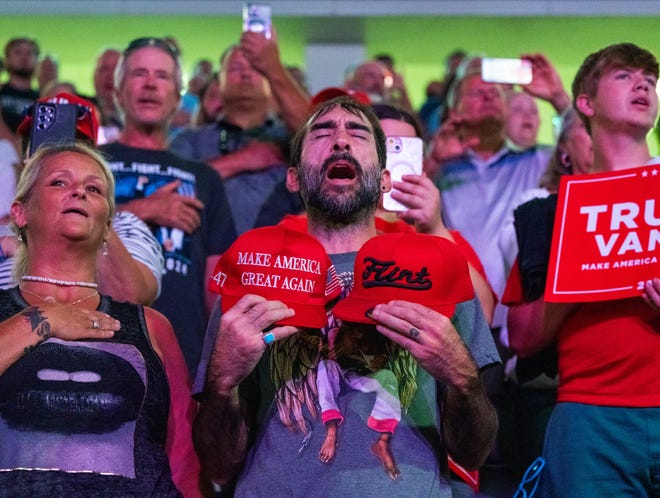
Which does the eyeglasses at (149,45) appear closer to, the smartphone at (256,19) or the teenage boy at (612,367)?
the smartphone at (256,19)

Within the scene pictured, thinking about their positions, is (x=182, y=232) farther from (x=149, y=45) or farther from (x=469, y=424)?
(x=469, y=424)

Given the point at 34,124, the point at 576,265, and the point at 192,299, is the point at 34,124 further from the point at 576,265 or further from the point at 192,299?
the point at 576,265

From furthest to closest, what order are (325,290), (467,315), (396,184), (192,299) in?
(192,299), (396,184), (467,315), (325,290)

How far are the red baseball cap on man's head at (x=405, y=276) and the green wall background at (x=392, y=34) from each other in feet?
22.9

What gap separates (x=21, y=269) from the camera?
2828mm

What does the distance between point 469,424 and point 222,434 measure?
0.56 m

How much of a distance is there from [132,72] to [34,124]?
0.86 metres

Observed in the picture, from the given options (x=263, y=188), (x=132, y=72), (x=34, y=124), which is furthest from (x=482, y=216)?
(x=34, y=124)

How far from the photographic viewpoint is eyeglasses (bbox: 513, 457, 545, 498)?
9.37ft

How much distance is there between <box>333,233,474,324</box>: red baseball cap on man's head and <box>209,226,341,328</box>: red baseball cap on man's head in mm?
71

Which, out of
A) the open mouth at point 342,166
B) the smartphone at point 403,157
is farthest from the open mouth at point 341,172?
the smartphone at point 403,157

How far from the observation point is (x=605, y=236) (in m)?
2.82

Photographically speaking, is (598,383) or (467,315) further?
(598,383)

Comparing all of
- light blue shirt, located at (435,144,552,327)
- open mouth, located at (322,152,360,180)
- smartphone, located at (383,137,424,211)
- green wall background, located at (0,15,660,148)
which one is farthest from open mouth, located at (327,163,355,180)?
green wall background, located at (0,15,660,148)
